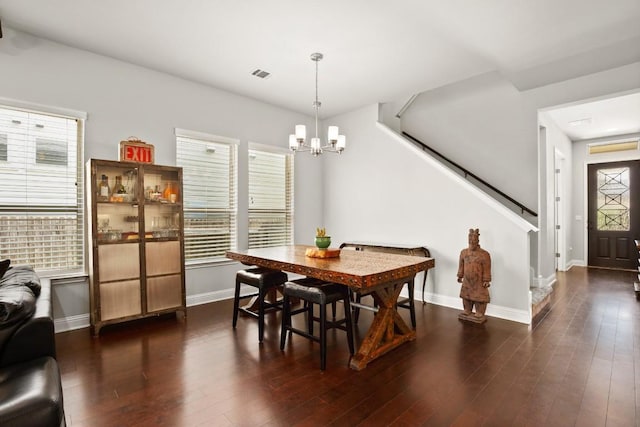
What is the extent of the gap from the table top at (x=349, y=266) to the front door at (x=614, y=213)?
6.59 metres

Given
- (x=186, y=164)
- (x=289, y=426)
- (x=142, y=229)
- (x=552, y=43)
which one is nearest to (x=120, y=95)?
(x=186, y=164)

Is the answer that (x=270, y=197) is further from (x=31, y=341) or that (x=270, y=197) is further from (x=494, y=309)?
(x=31, y=341)

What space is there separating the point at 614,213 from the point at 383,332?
23.8 ft

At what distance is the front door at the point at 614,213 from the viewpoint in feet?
23.0

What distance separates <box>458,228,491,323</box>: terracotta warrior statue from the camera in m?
3.83

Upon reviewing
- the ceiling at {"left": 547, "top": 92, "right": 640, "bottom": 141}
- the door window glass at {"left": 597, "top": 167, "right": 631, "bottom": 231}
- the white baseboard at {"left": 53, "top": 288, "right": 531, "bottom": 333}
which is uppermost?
the ceiling at {"left": 547, "top": 92, "right": 640, "bottom": 141}

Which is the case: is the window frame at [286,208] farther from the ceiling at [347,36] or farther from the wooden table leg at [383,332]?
the wooden table leg at [383,332]

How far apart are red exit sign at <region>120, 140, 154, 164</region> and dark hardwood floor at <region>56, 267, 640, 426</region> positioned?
6.18 ft

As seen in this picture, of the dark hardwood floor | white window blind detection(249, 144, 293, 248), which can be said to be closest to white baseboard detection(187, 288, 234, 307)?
the dark hardwood floor

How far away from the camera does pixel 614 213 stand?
7.23 meters

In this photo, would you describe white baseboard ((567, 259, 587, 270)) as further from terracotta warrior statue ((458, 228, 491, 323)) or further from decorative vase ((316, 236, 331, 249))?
decorative vase ((316, 236, 331, 249))

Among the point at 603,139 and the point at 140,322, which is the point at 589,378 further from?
the point at 603,139

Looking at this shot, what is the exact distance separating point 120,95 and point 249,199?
213cm

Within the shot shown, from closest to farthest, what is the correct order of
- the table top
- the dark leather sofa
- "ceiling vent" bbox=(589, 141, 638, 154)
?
the dark leather sofa
the table top
"ceiling vent" bbox=(589, 141, 638, 154)
